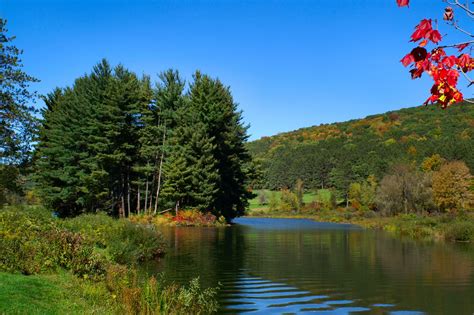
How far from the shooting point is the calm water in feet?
37.6

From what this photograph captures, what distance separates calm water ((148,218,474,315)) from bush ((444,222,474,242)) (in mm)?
8333

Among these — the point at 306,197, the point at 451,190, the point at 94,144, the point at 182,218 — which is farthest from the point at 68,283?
the point at 306,197

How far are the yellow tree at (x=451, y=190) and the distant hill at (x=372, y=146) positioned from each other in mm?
25774

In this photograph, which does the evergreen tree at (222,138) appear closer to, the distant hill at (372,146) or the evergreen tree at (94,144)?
the evergreen tree at (94,144)

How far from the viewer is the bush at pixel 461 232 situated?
32.8 metres

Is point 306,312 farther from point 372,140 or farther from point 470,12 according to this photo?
point 372,140

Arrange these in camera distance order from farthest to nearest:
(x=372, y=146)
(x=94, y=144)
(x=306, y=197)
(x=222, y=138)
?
1. (x=306, y=197)
2. (x=372, y=146)
3. (x=222, y=138)
4. (x=94, y=144)

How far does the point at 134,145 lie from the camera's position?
45.2 meters

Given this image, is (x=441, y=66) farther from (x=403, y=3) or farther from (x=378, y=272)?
(x=378, y=272)

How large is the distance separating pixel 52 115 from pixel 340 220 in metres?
41.7

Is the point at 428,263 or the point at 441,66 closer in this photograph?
the point at 441,66

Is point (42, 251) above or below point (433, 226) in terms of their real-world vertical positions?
above

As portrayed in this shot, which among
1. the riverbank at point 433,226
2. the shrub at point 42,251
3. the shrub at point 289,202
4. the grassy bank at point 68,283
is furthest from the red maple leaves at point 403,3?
the shrub at point 289,202

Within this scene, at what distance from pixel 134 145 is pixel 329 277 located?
107ft
